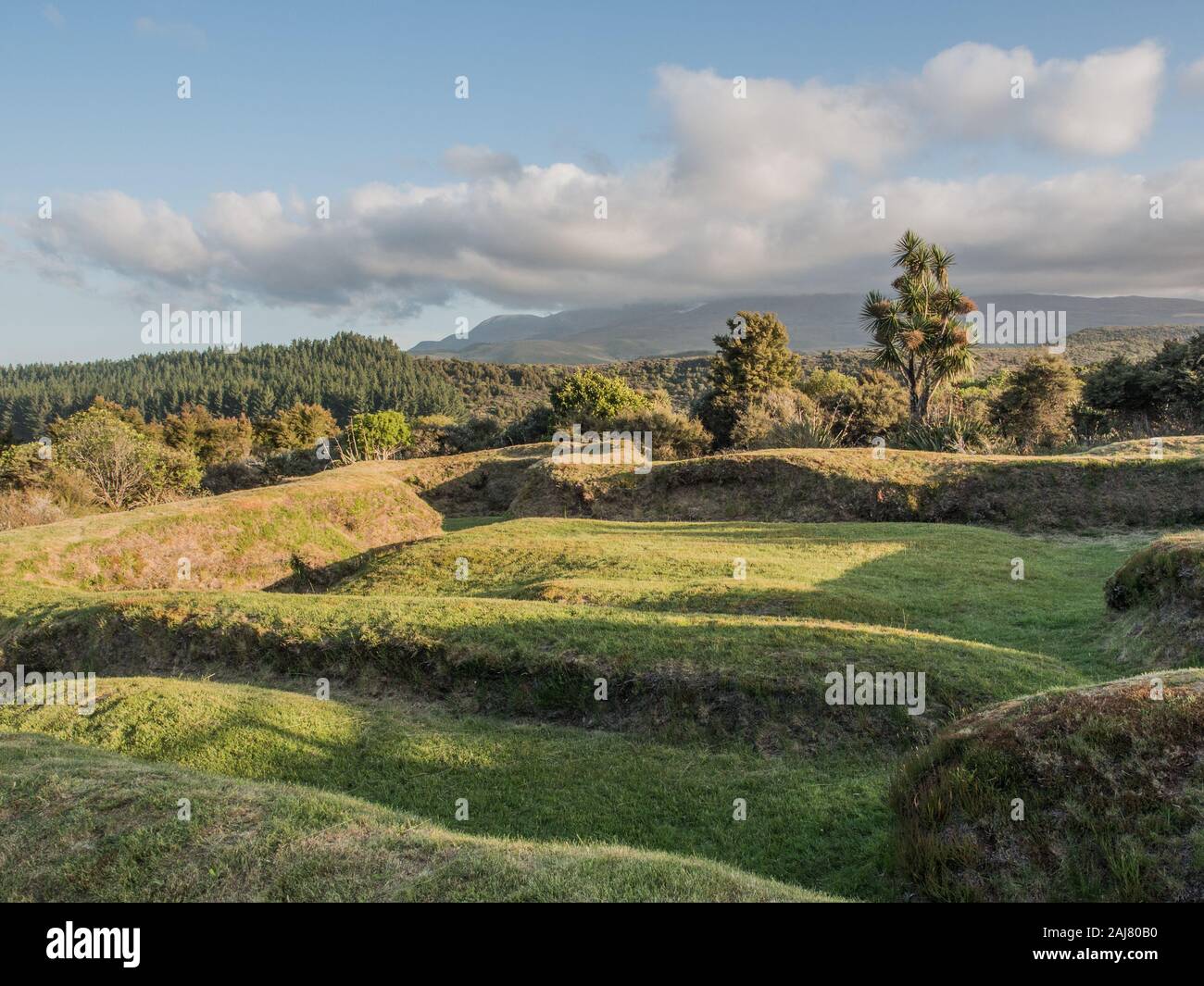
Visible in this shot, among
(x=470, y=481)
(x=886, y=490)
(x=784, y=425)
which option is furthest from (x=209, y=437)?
(x=886, y=490)

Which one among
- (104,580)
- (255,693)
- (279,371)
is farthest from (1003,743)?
(279,371)

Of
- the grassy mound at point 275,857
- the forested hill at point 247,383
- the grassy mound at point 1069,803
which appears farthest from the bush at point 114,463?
the forested hill at point 247,383

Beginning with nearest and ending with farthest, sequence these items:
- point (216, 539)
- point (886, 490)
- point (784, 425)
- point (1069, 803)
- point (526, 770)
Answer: point (1069, 803) → point (526, 770) → point (216, 539) → point (886, 490) → point (784, 425)

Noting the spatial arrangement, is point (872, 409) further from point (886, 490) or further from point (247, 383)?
point (247, 383)

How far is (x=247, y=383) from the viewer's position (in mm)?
145375

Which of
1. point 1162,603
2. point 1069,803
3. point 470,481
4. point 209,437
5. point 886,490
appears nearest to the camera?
point 1069,803

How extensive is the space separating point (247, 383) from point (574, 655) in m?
154

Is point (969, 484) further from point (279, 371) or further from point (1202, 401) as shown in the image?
point (279, 371)

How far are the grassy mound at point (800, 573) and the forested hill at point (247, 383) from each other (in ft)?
326

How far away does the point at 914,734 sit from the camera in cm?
834

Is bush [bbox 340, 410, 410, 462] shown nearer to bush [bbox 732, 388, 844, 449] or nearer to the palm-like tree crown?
bush [bbox 732, 388, 844, 449]

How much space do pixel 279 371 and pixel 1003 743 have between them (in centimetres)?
17048

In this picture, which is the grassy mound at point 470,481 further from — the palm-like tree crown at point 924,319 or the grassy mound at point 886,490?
the palm-like tree crown at point 924,319

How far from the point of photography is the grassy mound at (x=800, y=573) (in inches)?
509
